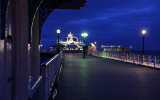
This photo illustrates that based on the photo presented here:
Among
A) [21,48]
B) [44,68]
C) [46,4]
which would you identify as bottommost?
[44,68]

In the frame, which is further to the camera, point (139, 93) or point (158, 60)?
point (158, 60)

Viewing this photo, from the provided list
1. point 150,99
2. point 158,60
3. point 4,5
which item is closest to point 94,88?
point 150,99

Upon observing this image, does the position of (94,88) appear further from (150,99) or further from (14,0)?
(14,0)

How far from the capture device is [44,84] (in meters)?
4.77

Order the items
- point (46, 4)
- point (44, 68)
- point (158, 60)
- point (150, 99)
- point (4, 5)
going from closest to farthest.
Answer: point (4, 5)
point (44, 68)
point (150, 99)
point (46, 4)
point (158, 60)

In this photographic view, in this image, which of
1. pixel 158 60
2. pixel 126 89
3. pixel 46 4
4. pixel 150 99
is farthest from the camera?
pixel 158 60

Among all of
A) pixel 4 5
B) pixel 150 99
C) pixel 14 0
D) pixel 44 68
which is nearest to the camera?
pixel 4 5

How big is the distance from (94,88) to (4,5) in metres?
5.99

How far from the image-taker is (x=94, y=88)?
26.3ft

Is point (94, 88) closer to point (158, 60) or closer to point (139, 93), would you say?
point (139, 93)

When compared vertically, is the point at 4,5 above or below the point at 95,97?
above

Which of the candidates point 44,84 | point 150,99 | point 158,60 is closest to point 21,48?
point 44,84

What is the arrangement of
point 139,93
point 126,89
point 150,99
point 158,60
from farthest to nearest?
point 158,60, point 126,89, point 139,93, point 150,99

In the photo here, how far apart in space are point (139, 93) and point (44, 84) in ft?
11.9
